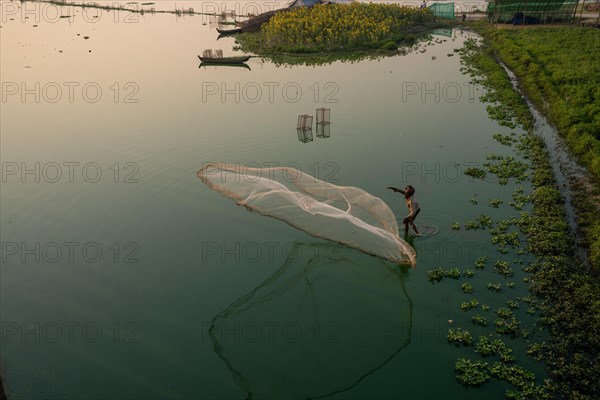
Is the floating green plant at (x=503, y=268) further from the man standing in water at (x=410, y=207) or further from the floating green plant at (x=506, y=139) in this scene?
the floating green plant at (x=506, y=139)

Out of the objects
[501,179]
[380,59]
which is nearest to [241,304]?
[501,179]

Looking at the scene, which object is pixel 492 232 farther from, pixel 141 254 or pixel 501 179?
pixel 141 254

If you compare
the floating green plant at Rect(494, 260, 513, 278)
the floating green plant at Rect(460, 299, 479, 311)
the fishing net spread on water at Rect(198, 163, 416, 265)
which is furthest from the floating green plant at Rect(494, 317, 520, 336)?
the fishing net spread on water at Rect(198, 163, 416, 265)

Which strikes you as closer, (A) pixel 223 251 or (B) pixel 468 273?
(B) pixel 468 273

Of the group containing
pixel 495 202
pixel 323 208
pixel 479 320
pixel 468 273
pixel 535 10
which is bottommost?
pixel 479 320

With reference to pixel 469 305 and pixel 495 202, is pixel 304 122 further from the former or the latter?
pixel 469 305

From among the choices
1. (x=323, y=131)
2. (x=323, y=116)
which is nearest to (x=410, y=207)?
(x=323, y=131)
